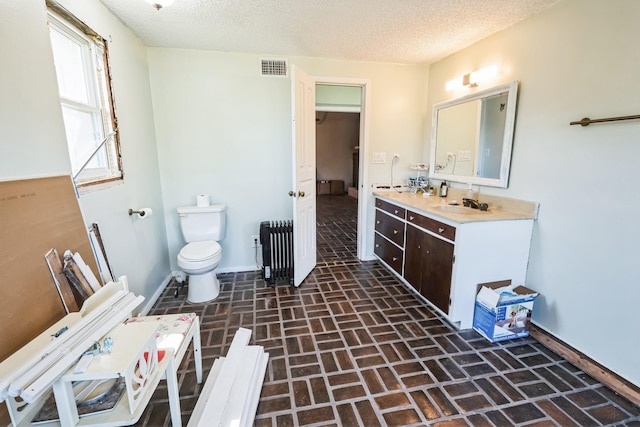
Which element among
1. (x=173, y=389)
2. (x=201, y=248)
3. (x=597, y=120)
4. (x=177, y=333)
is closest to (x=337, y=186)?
(x=201, y=248)

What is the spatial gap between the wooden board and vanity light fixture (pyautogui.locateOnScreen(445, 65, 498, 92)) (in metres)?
3.16

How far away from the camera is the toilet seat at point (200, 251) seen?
2.50m

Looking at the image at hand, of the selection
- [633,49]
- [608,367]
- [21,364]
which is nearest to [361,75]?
[633,49]

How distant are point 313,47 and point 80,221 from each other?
246 cm

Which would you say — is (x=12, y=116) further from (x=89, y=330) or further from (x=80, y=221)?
(x=89, y=330)

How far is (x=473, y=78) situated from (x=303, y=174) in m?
1.84

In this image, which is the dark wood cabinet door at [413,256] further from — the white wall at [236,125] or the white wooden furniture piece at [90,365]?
the white wooden furniture piece at [90,365]

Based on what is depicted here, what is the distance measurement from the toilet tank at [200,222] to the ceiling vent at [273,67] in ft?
4.94

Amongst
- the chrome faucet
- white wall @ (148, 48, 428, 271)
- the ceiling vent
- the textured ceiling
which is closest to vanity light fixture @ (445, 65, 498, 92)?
the textured ceiling

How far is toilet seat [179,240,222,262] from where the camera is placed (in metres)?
2.50

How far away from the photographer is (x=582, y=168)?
187 centimetres

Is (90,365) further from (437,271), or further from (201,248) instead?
(437,271)

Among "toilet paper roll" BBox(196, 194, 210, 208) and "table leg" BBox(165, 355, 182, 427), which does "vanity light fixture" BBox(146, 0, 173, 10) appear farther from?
"table leg" BBox(165, 355, 182, 427)

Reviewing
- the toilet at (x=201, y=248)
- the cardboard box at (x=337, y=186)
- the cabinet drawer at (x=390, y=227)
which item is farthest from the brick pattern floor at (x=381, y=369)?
the cardboard box at (x=337, y=186)
